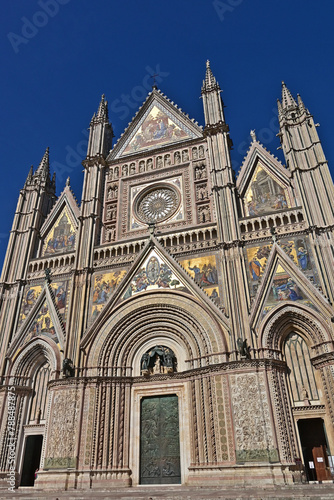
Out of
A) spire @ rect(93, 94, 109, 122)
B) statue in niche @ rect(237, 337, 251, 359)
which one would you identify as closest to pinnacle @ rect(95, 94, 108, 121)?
spire @ rect(93, 94, 109, 122)

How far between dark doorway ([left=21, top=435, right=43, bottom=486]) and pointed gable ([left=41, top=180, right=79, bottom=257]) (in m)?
9.46

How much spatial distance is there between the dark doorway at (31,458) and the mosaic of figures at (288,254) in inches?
463

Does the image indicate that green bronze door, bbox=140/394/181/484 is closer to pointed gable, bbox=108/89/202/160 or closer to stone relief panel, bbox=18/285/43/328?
stone relief panel, bbox=18/285/43/328

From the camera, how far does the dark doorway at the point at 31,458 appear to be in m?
17.3

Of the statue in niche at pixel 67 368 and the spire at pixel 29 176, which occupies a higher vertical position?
the spire at pixel 29 176

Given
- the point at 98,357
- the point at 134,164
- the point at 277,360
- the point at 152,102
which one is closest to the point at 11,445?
the point at 98,357

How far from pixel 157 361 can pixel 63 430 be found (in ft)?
15.4

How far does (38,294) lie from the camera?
20750 mm

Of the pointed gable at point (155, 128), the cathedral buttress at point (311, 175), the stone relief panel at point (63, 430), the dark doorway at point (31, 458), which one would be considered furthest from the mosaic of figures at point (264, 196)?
the dark doorway at point (31, 458)

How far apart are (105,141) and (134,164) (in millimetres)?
2917

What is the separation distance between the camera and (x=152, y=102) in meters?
26.7

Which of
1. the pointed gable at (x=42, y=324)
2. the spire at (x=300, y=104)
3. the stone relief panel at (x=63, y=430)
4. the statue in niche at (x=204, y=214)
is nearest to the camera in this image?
the stone relief panel at (x=63, y=430)

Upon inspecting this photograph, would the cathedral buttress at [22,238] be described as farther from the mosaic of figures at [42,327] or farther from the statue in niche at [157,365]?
the statue in niche at [157,365]

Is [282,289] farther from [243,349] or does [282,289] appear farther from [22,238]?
[22,238]
